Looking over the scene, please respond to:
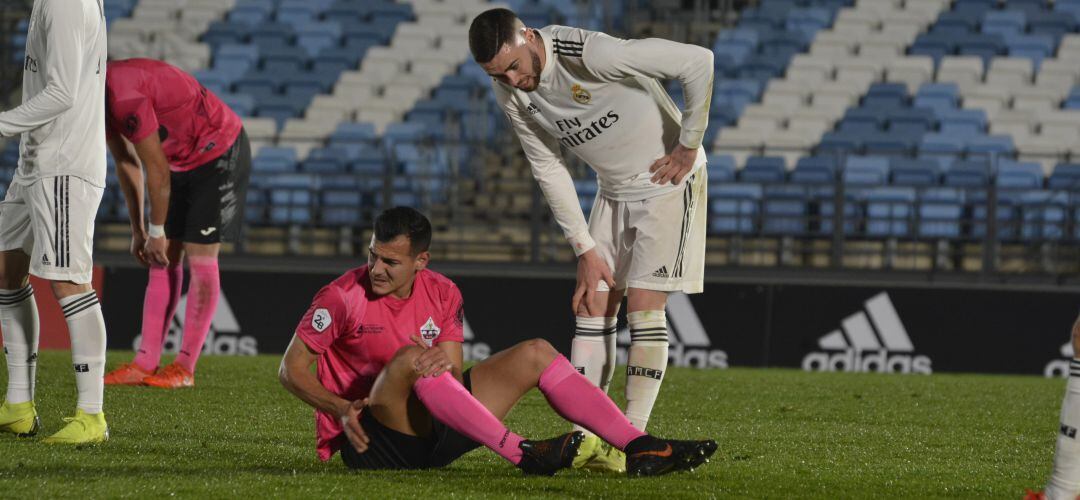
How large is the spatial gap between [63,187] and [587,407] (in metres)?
1.95

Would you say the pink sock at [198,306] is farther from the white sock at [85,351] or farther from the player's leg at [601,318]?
the player's leg at [601,318]

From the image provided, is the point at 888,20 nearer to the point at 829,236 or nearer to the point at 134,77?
the point at 829,236

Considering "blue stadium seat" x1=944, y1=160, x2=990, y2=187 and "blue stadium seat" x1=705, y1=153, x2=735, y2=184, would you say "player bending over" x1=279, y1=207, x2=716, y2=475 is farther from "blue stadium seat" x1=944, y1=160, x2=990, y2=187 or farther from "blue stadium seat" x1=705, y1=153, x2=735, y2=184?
"blue stadium seat" x1=944, y1=160, x2=990, y2=187

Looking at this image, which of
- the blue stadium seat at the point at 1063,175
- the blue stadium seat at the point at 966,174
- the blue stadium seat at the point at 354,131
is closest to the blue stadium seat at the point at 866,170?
the blue stadium seat at the point at 966,174

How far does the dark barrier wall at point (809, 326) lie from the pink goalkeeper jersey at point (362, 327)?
6.28 meters

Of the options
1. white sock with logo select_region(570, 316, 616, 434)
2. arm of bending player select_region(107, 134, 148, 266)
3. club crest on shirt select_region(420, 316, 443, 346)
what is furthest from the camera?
arm of bending player select_region(107, 134, 148, 266)

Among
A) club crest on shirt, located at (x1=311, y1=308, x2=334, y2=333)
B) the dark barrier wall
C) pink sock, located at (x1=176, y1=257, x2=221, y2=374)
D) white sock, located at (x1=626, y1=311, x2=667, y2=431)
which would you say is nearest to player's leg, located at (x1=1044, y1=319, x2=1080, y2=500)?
white sock, located at (x1=626, y1=311, x2=667, y2=431)

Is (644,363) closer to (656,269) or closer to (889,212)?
(656,269)

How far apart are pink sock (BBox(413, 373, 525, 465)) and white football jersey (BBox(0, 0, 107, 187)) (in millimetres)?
1570

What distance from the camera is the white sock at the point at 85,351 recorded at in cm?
482

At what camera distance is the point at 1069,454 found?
3.43m

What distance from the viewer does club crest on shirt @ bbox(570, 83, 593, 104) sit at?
15.8 feet

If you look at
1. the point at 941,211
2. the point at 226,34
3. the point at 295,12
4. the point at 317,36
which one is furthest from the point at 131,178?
the point at 295,12

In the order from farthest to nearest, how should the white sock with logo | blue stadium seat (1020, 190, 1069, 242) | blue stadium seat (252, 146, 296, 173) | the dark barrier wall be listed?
1. blue stadium seat (252, 146, 296, 173)
2. blue stadium seat (1020, 190, 1069, 242)
3. the dark barrier wall
4. the white sock with logo
